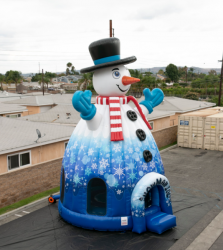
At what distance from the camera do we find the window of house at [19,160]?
14.9 metres

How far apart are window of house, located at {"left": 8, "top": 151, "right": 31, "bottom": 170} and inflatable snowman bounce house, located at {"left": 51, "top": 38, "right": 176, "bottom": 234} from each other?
176 inches

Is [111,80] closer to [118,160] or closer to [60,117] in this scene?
[118,160]

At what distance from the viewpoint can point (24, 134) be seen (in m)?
A: 17.2

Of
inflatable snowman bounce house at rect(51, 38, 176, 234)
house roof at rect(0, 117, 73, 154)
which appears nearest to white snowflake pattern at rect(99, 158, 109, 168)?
inflatable snowman bounce house at rect(51, 38, 176, 234)

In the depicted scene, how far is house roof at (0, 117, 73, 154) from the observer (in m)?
15.0

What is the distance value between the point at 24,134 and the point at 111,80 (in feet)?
26.3

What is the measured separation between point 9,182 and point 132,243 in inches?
259

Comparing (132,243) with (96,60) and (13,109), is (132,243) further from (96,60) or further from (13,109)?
(13,109)

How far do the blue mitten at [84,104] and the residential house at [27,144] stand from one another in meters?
5.77

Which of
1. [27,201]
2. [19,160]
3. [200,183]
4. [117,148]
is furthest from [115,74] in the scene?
[200,183]

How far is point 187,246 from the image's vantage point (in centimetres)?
997

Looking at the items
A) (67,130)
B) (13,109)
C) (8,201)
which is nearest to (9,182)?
(8,201)

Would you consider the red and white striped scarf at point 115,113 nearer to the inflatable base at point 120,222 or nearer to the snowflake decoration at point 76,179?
the snowflake decoration at point 76,179

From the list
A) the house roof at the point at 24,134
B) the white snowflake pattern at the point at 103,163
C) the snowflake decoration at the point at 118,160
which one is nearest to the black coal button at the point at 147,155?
the snowflake decoration at the point at 118,160
